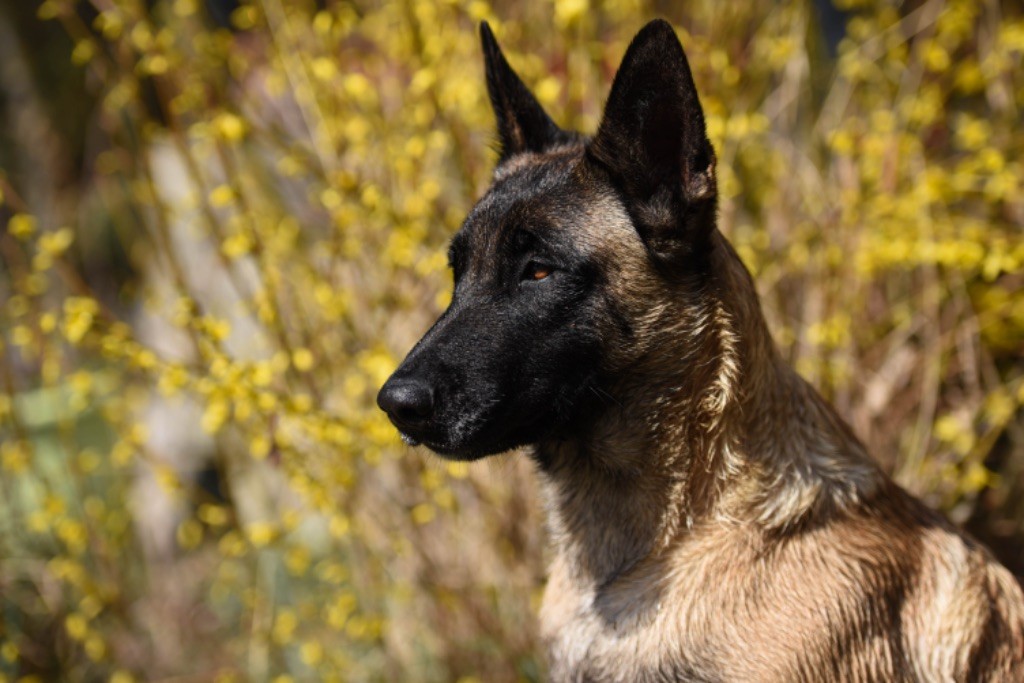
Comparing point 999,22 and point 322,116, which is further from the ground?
point 322,116

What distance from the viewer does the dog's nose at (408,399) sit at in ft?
7.69

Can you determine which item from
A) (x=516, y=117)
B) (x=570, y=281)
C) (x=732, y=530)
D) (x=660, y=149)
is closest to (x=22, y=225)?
(x=516, y=117)

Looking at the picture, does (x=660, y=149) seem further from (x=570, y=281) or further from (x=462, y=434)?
(x=462, y=434)

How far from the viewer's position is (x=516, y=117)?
298cm

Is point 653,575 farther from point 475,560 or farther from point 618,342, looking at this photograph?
point 475,560

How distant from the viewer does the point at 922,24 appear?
4.46 metres

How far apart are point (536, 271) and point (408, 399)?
471mm

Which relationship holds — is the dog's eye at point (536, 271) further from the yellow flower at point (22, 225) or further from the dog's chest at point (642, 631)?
the yellow flower at point (22, 225)

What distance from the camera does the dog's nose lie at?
2.34 meters

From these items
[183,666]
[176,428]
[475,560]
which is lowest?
[183,666]

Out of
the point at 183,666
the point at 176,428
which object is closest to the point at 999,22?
the point at 183,666

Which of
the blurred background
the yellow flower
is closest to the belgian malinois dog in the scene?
the blurred background

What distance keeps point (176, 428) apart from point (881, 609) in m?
6.69

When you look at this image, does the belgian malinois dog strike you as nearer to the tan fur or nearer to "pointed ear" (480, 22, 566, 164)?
the tan fur
